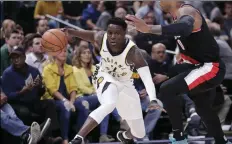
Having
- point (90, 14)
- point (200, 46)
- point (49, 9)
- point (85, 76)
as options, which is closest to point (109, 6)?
point (90, 14)

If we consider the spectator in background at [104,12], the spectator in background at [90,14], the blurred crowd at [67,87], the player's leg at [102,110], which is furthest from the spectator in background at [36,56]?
the player's leg at [102,110]

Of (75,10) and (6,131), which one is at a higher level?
(75,10)

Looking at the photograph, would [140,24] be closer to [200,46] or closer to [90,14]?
[200,46]

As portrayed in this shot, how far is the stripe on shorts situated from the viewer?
26.3ft

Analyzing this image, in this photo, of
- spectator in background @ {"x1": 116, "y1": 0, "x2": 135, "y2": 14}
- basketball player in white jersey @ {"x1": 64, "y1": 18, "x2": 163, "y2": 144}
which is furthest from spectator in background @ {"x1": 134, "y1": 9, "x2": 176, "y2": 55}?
basketball player in white jersey @ {"x1": 64, "y1": 18, "x2": 163, "y2": 144}

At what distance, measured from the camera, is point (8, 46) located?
11.1 metres

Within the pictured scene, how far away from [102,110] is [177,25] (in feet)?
4.42

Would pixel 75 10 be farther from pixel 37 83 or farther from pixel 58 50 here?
pixel 58 50

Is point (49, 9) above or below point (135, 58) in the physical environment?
below

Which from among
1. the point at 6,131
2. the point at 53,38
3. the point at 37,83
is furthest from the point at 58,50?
the point at 6,131

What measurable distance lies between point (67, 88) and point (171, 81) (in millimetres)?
2945

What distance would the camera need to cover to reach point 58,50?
8703 millimetres

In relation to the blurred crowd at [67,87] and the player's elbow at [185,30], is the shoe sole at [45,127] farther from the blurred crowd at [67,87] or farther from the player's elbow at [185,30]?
the player's elbow at [185,30]

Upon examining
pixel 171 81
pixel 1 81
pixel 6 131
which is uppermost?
pixel 171 81
